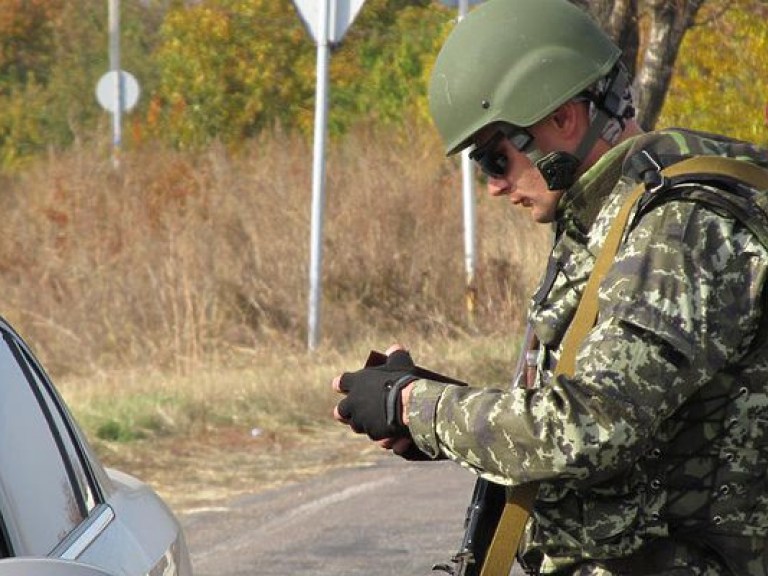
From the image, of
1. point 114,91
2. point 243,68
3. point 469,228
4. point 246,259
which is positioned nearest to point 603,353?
point 469,228

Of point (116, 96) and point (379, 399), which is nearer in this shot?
point (379, 399)

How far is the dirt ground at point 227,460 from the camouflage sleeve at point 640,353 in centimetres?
646

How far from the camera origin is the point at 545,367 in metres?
3.15

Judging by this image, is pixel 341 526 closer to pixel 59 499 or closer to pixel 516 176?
pixel 59 499

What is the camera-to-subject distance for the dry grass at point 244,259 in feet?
53.2

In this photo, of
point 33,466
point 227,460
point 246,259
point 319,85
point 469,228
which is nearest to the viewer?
point 33,466

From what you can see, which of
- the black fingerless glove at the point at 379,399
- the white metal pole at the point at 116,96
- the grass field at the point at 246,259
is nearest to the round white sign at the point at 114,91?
the white metal pole at the point at 116,96

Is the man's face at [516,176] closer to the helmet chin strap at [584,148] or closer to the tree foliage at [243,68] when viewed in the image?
the helmet chin strap at [584,148]

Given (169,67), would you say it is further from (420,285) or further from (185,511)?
(185,511)

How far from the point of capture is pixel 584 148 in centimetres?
319

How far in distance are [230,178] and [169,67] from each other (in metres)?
24.0

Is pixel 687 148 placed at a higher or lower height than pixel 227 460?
higher

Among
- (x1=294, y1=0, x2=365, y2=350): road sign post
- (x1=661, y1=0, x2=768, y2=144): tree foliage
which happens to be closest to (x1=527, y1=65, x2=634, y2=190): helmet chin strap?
(x1=294, y1=0, x2=365, y2=350): road sign post

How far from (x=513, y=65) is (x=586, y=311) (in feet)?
1.49
